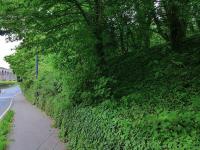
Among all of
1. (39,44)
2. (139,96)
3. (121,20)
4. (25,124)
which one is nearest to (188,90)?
(139,96)

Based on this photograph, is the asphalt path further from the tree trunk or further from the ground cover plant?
the tree trunk

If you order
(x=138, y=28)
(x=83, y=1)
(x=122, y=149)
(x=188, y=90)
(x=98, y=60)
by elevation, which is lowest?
(x=122, y=149)

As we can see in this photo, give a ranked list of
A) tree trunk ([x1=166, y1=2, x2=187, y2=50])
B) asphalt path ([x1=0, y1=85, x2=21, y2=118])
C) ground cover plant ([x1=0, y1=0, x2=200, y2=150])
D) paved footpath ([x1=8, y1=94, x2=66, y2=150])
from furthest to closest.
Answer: asphalt path ([x1=0, y1=85, x2=21, y2=118])
paved footpath ([x1=8, y1=94, x2=66, y2=150])
tree trunk ([x1=166, y1=2, x2=187, y2=50])
ground cover plant ([x1=0, y1=0, x2=200, y2=150])

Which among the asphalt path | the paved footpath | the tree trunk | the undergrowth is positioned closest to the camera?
the undergrowth

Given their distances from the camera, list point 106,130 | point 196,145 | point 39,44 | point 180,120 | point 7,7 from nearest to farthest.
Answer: point 196,145 < point 180,120 < point 106,130 < point 7,7 < point 39,44

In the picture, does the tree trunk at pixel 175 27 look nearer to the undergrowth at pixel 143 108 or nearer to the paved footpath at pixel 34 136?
the undergrowth at pixel 143 108

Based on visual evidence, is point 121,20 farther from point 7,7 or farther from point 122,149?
point 122,149

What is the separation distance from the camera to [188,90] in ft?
23.1

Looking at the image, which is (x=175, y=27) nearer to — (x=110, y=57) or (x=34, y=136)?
(x=110, y=57)

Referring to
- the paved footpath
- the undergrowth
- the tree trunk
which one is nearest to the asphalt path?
the paved footpath

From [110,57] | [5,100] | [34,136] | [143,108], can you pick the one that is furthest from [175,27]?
[5,100]

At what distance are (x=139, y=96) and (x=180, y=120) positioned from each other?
8.19 feet

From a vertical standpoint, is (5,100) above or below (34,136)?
below

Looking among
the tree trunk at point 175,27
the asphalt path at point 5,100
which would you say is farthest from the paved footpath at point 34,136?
the asphalt path at point 5,100
